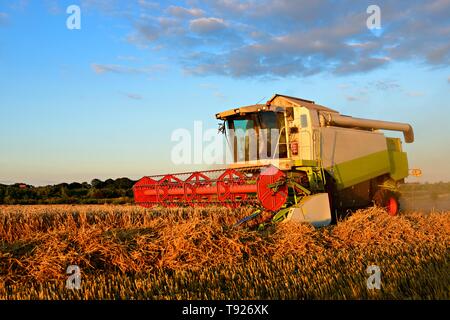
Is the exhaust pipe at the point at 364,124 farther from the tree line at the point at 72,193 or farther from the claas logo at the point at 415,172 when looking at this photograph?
the tree line at the point at 72,193

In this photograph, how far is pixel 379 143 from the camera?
11.5m

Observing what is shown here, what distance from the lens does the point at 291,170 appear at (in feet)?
29.7

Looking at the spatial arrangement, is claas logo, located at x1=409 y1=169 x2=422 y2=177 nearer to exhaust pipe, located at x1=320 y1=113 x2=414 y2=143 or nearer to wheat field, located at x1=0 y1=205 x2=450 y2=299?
exhaust pipe, located at x1=320 y1=113 x2=414 y2=143

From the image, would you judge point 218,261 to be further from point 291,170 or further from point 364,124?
point 364,124

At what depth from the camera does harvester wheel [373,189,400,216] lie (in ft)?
37.1

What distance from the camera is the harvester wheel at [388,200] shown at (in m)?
11.3

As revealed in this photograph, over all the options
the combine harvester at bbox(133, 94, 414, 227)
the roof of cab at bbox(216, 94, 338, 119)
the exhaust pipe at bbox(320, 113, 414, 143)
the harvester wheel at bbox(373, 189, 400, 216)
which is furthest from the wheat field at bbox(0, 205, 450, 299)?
the harvester wheel at bbox(373, 189, 400, 216)

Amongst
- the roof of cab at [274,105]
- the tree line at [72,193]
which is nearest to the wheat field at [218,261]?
the roof of cab at [274,105]

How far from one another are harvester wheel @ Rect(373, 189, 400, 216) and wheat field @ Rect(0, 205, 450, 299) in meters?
4.37

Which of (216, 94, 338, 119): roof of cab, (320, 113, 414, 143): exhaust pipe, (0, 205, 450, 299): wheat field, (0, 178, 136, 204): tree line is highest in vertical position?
(216, 94, 338, 119): roof of cab

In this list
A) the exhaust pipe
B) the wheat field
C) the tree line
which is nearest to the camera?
the wheat field

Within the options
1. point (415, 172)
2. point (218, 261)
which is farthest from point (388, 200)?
point (218, 261)

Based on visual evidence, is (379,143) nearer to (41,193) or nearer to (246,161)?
(246,161)
